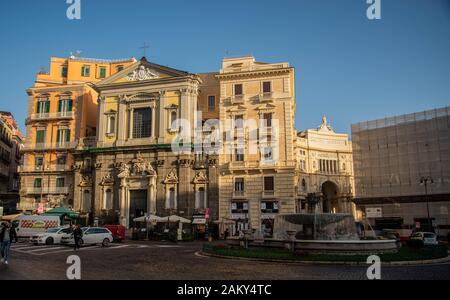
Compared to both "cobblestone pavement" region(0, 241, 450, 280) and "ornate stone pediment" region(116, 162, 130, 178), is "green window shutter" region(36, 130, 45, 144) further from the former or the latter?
"cobblestone pavement" region(0, 241, 450, 280)

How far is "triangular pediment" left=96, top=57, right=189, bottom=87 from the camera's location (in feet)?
155

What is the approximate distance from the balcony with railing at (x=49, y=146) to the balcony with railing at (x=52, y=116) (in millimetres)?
3057

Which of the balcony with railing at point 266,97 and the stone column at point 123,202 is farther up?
the balcony with railing at point 266,97

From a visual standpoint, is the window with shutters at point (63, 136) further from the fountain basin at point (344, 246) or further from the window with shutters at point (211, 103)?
the fountain basin at point (344, 246)

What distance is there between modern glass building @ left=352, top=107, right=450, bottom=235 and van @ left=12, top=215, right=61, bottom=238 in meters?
31.6

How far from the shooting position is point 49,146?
4988 centimetres

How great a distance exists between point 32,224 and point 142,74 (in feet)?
67.6

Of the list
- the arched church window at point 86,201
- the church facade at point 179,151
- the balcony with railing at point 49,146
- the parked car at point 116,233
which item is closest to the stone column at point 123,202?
the church facade at point 179,151

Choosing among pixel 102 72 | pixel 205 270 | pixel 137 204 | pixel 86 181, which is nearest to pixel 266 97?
pixel 137 204

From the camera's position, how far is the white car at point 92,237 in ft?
92.0

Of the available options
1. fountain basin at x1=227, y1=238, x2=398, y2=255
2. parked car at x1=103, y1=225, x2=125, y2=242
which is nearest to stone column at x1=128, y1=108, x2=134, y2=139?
parked car at x1=103, y1=225, x2=125, y2=242
